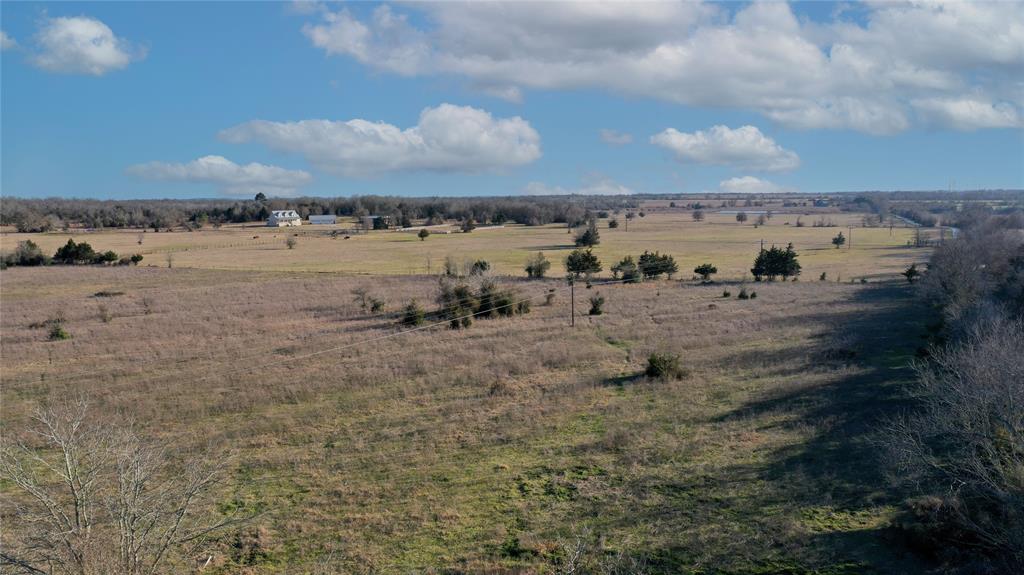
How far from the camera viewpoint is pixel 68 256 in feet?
256

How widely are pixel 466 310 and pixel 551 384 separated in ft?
57.5

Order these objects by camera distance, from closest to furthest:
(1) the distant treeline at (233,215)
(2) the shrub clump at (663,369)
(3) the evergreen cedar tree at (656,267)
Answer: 1. (2) the shrub clump at (663,369)
2. (3) the evergreen cedar tree at (656,267)
3. (1) the distant treeline at (233,215)

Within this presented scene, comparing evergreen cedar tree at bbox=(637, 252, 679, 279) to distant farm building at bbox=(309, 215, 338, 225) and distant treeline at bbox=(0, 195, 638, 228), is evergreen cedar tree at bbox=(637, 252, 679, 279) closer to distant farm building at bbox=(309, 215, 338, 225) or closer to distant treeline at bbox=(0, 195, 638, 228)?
distant treeline at bbox=(0, 195, 638, 228)

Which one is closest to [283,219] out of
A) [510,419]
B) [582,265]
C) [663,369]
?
[582,265]

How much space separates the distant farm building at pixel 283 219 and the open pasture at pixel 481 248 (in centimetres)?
1280

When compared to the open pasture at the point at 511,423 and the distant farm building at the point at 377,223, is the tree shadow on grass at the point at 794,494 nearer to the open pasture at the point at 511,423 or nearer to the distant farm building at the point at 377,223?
the open pasture at the point at 511,423

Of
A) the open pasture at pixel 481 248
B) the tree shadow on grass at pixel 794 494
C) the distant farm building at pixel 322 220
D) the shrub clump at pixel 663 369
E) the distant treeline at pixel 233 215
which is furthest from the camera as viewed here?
the distant farm building at pixel 322 220

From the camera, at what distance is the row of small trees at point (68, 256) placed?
75.8 m

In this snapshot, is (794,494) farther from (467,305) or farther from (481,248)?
(481,248)

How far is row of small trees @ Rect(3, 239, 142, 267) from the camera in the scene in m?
75.8

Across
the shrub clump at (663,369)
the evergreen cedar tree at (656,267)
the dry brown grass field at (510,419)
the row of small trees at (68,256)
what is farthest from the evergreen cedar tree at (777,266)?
the row of small trees at (68,256)

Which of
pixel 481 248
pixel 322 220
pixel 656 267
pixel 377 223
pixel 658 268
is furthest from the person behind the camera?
pixel 322 220

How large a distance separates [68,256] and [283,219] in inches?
2977

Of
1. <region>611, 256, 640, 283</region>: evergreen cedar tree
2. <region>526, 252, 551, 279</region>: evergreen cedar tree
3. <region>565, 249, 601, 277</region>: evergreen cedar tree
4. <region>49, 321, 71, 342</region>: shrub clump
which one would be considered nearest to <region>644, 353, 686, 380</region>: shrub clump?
<region>49, 321, 71, 342</region>: shrub clump
